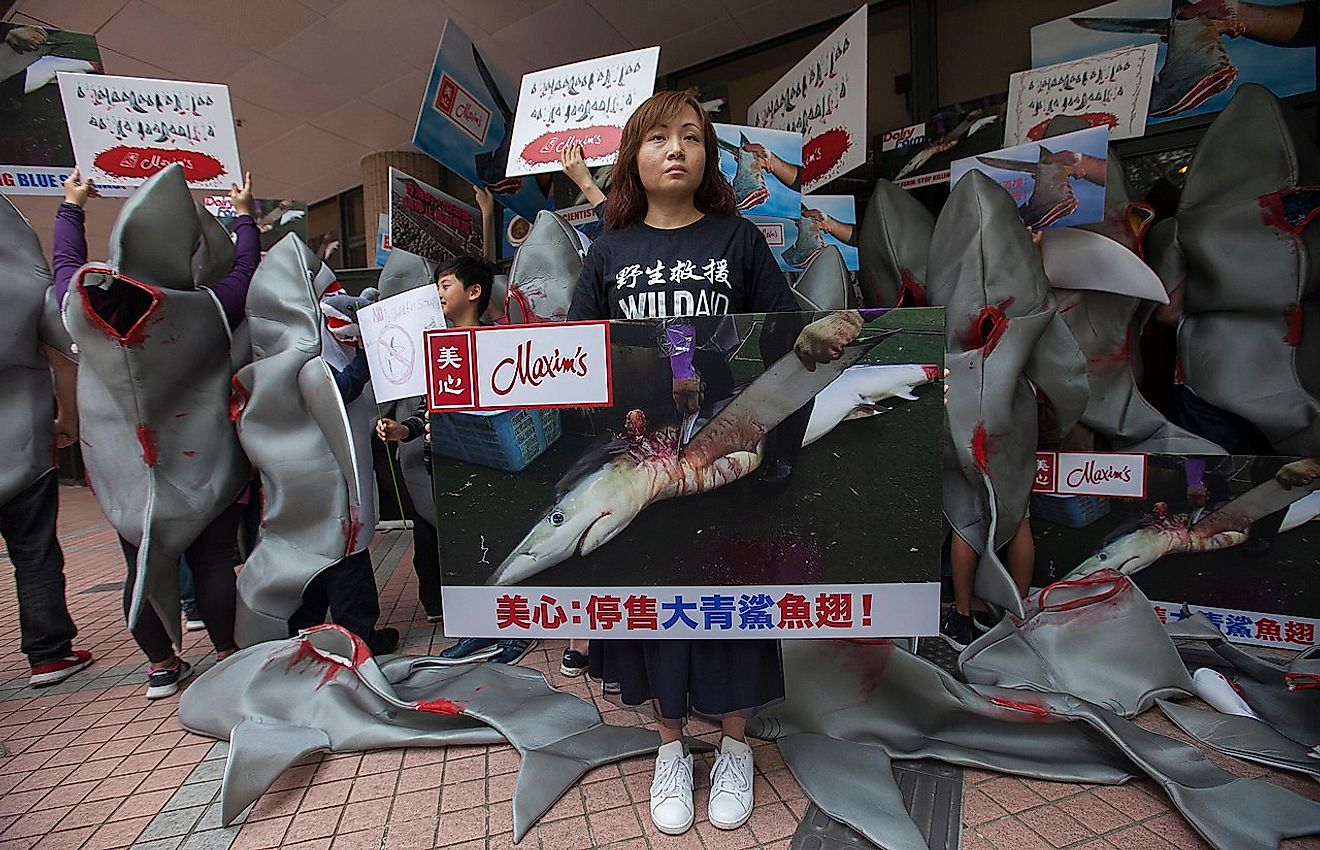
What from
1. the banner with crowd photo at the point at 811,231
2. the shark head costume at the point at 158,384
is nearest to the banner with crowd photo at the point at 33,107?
the shark head costume at the point at 158,384

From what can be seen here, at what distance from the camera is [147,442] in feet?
6.57

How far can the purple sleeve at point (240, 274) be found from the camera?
7.21 feet

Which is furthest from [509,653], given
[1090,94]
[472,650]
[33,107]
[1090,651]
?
[1090,94]

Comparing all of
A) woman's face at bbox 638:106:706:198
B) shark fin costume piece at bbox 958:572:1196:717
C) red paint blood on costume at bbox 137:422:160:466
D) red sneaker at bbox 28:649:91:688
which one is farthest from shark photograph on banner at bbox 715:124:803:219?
red sneaker at bbox 28:649:91:688

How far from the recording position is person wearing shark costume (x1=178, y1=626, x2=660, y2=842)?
1614 mm

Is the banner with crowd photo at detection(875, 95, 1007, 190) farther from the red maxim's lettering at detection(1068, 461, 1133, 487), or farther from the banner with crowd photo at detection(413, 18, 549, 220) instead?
the banner with crowd photo at detection(413, 18, 549, 220)

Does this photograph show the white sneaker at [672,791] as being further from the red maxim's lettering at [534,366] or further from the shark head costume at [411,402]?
the shark head costume at [411,402]

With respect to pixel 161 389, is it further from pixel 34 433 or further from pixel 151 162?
pixel 151 162

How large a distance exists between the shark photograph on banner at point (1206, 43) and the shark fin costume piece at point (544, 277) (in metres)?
3.02

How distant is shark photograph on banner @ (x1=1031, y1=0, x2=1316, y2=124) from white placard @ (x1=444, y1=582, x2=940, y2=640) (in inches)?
130

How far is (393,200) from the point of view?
101 inches

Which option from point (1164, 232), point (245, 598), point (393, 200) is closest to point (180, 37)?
point (393, 200)

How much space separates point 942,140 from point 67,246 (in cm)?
413

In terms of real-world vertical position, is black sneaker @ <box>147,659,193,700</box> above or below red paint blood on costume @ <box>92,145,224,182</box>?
below
